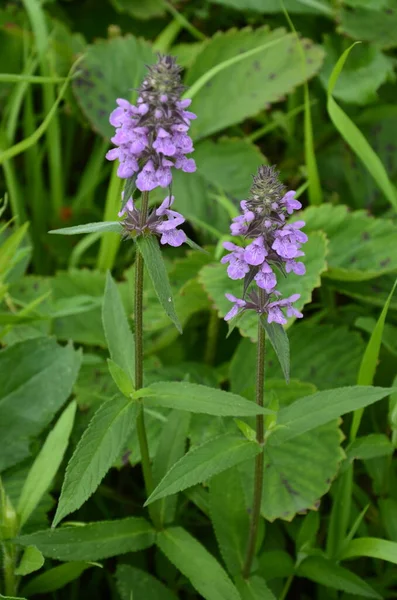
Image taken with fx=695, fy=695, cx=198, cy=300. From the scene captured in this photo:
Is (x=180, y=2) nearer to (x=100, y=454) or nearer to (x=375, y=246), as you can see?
(x=375, y=246)

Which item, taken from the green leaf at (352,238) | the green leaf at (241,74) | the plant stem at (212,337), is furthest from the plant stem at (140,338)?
the green leaf at (241,74)

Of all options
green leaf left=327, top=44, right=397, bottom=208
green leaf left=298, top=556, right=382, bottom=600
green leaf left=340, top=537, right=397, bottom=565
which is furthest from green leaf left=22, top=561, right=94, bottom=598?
green leaf left=327, top=44, right=397, bottom=208

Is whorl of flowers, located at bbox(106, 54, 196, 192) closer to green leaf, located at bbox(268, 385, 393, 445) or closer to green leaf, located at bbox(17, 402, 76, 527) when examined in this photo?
green leaf, located at bbox(268, 385, 393, 445)

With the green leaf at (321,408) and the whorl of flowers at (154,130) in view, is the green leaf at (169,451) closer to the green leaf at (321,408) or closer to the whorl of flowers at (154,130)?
the green leaf at (321,408)

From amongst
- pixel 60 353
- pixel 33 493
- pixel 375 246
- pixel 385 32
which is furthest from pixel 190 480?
pixel 385 32

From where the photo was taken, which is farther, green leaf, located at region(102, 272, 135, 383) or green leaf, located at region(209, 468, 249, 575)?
green leaf, located at region(209, 468, 249, 575)

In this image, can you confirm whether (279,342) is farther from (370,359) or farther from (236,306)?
(370,359)
